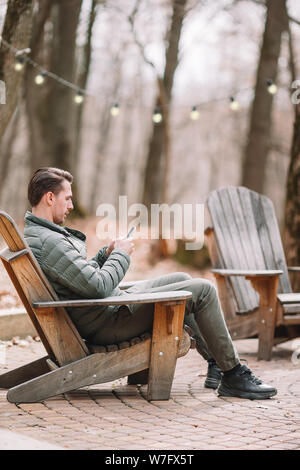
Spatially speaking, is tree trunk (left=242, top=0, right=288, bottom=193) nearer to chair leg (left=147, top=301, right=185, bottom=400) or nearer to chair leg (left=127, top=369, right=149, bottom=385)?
chair leg (left=127, top=369, right=149, bottom=385)

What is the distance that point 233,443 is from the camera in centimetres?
331

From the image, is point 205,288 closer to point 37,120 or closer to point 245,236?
point 245,236

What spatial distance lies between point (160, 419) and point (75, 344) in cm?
72

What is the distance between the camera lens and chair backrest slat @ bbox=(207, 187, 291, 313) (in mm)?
6457

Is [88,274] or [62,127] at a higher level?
[62,127]

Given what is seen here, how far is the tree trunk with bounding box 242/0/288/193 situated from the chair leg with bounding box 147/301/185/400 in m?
9.36

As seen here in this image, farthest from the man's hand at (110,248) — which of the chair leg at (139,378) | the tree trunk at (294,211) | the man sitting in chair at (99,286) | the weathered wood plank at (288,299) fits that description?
the tree trunk at (294,211)

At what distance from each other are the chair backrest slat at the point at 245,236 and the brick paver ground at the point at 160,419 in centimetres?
157

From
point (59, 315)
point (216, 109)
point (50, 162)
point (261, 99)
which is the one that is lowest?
point (59, 315)

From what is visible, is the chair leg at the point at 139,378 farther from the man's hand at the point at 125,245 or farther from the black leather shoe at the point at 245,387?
the man's hand at the point at 125,245
